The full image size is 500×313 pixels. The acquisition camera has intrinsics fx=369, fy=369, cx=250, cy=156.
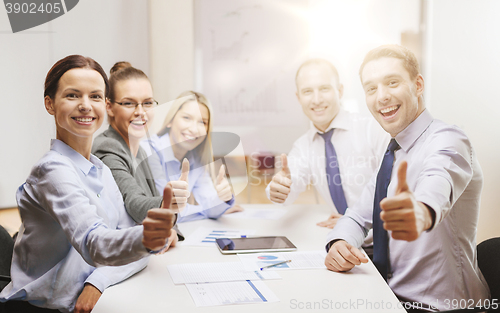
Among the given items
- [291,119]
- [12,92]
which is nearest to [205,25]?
[291,119]

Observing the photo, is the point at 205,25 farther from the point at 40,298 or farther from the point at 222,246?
the point at 40,298

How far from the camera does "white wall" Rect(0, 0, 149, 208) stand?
1213mm

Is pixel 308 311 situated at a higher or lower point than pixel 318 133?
lower

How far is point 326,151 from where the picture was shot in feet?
6.60

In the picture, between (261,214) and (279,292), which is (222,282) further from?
(261,214)

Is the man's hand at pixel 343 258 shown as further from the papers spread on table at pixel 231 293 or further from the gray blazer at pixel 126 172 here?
the gray blazer at pixel 126 172

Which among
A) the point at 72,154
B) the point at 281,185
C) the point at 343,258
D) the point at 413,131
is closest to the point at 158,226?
the point at 72,154

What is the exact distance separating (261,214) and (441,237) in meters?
1.01

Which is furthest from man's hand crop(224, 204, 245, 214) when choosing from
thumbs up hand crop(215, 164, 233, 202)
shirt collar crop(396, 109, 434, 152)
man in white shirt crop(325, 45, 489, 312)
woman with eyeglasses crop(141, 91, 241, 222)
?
shirt collar crop(396, 109, 434, 152)

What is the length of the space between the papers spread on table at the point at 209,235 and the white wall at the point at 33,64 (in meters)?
0.65

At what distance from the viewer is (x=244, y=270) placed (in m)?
1.18

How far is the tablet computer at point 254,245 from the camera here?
136 centimetres

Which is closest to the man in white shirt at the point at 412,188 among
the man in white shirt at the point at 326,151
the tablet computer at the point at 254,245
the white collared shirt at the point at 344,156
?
the tablet computer at the point at 254,245

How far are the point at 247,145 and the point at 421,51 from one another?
1.38 m
